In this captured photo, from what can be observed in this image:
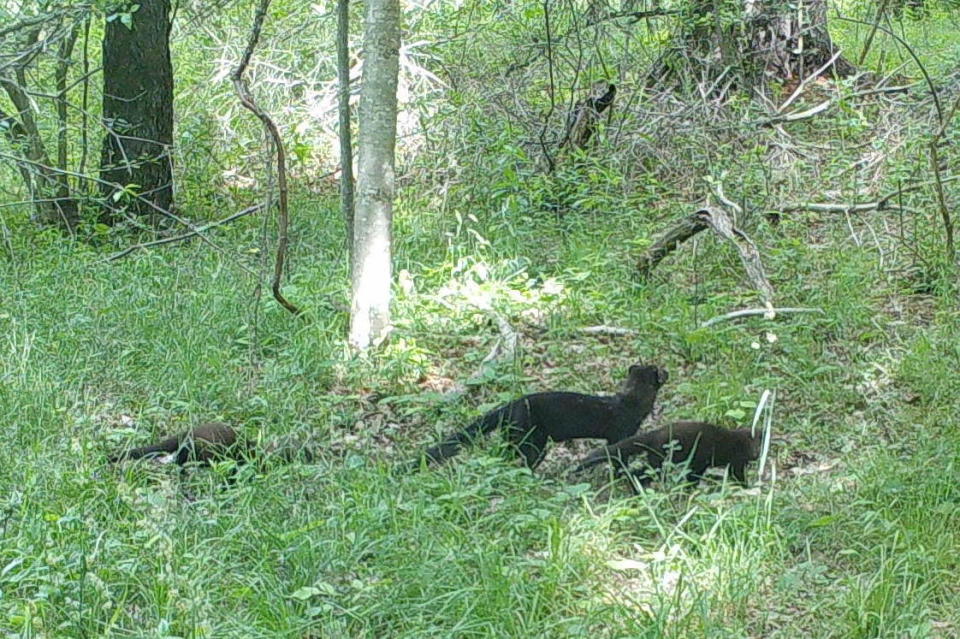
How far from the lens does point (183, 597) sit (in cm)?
365

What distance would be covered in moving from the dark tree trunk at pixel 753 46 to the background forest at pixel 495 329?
0.14 feet

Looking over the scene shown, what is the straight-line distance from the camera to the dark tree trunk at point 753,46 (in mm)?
Result: 9711

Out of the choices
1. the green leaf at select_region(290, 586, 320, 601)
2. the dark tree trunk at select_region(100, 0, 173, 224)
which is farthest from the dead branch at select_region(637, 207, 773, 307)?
the dark tree trunk at select_region(100, 0, 173, 224)

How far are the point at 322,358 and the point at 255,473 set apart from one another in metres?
1.56

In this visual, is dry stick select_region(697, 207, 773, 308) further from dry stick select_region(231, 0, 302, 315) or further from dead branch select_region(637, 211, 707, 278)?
dry stick select_region(231, 0, 302, 315)

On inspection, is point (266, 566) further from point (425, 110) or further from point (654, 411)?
point (425, 110)

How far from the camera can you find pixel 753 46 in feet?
33.6

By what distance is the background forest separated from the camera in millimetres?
3879

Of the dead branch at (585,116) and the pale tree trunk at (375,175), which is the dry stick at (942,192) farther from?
the dead branch at (585,116)

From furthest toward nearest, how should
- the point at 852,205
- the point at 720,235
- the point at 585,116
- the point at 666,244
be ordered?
the point at 585,116 < the point at 852,205 < the point at 666,244 < the point at 720,235

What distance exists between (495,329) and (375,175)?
125cm

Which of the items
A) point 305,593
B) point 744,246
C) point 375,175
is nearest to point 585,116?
point 744,246

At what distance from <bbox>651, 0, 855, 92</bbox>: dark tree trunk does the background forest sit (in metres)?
0.04

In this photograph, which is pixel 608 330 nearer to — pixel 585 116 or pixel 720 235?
pixel 720 235
